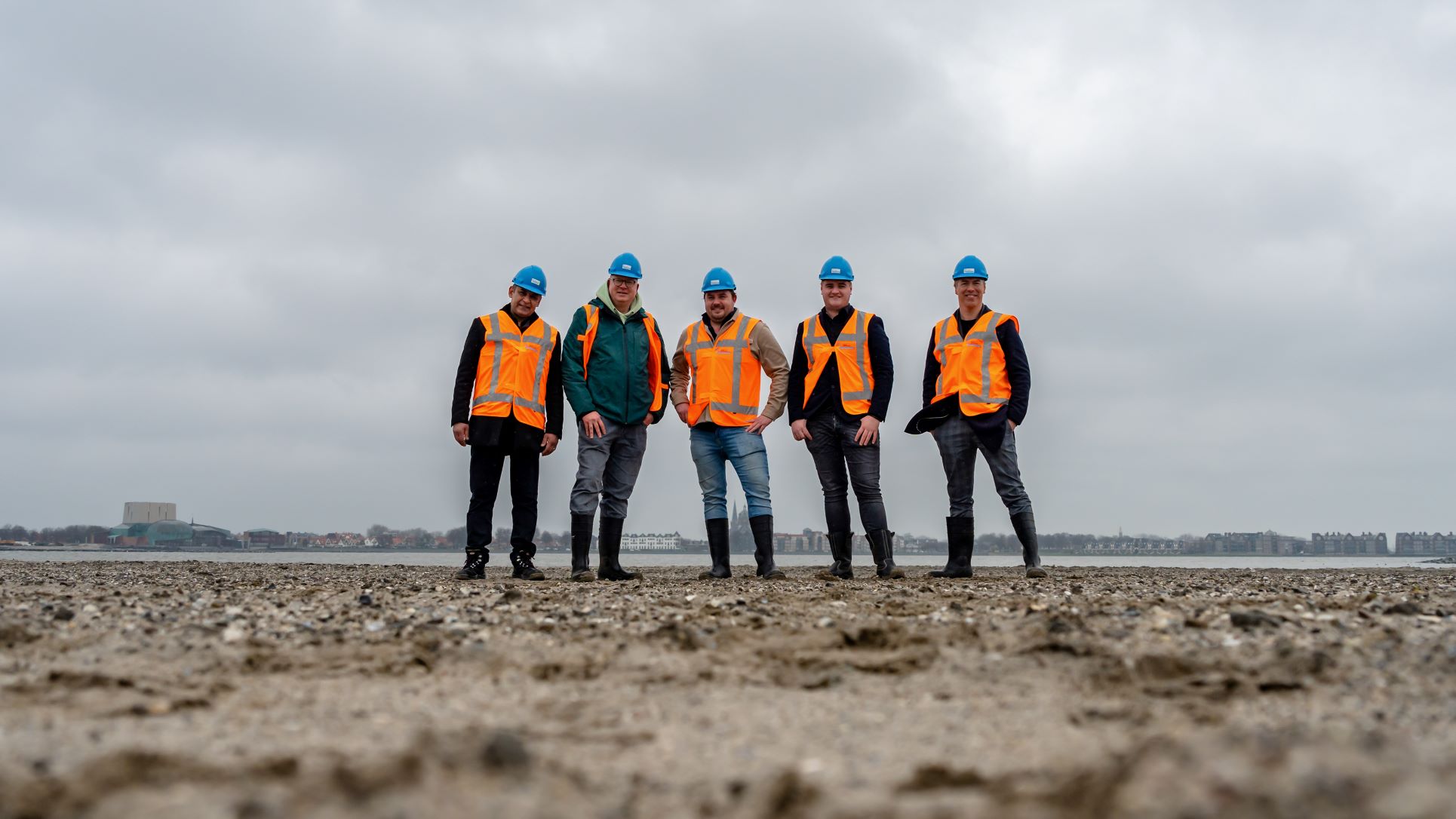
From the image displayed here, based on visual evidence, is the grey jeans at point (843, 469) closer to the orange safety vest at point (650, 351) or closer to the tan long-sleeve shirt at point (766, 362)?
the tan long-sleeve shirt at point (766, 362)

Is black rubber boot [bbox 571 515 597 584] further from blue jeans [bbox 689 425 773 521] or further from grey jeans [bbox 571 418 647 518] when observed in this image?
blue jeans [bbox 689 425 773 521]

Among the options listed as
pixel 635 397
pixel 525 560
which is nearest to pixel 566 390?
pixel 635 397

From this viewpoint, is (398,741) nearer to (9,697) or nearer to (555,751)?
(555,751)

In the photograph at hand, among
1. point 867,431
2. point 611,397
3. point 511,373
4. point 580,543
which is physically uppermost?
point 511,373

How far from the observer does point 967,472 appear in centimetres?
736

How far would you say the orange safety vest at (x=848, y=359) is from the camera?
7.31 meters

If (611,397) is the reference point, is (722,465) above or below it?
below

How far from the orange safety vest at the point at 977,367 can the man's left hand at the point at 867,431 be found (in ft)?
2.02

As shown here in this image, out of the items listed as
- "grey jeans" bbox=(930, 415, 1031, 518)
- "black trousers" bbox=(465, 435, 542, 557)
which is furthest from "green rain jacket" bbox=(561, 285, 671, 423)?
"grey jeans" bbox=(930, 415, 1031, 518)

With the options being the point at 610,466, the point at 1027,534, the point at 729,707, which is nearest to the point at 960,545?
the point at 1027,534

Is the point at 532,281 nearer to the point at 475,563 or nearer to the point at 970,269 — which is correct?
the point at 475,563

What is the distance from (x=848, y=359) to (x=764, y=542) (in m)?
1.54

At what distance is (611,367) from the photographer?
716cm

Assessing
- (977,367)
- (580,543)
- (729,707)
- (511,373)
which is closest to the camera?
(729,707)
